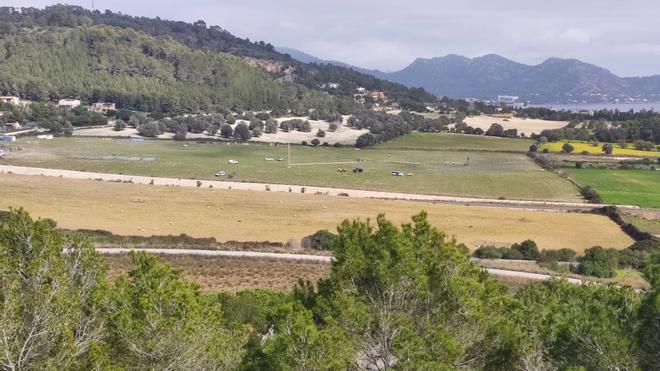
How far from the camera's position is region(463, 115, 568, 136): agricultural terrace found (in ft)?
539

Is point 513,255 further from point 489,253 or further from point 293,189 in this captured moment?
point 293,189

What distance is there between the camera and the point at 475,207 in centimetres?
6556

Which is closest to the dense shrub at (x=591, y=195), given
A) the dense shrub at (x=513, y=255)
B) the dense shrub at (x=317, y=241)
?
the dense shrub at (x=513, y=255)

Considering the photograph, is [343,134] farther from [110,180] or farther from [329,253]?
[329,253]

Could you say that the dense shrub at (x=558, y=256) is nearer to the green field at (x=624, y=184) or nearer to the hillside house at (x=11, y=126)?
the green field at (x=624, y=184)

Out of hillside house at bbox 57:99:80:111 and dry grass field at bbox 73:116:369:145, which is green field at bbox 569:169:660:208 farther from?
hillside house at bbox 57:99:80:111

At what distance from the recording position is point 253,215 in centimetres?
5753

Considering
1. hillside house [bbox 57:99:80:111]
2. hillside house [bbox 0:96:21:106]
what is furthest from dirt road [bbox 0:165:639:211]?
hillside house [bbox 0:96:21:106]

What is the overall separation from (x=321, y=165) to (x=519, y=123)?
327ft

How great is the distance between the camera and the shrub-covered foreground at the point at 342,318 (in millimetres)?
12977

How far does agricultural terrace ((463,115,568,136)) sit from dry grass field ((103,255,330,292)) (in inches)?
5127

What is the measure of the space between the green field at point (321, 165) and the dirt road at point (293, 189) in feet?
11.2

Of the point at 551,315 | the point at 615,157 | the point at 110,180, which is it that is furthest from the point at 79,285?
the point at 615,157

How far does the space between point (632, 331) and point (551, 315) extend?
1.89m
